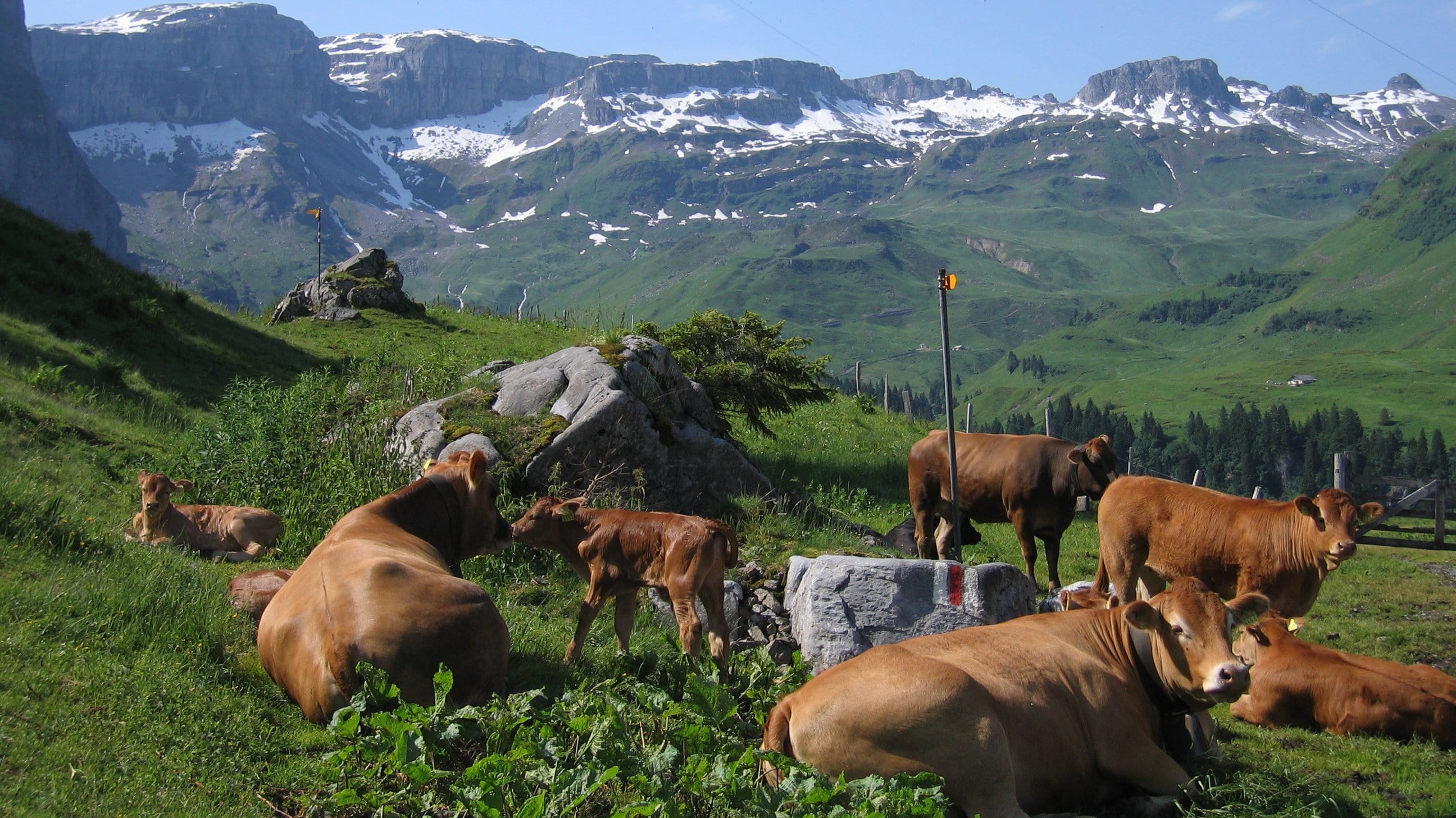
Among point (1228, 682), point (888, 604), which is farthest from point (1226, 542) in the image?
point (1228, 682)

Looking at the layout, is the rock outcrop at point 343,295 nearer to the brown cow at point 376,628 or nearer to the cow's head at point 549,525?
the cow's head at point 549,525

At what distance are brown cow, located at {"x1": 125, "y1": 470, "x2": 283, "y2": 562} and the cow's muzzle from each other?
9.80m

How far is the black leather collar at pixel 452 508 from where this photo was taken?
33.7 ft

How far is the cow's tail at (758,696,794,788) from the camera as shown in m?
6.91

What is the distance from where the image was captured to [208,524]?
12.8 metres

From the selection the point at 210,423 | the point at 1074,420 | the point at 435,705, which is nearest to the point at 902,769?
the point at 435,705

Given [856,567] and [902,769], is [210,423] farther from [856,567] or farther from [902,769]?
[902,769]

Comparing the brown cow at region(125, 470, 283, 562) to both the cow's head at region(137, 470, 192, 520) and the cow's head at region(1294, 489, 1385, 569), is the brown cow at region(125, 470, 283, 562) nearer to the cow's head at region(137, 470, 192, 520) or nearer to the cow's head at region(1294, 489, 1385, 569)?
the cow's head at region(137, 470, 192, 520)

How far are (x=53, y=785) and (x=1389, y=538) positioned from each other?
96.8 ft

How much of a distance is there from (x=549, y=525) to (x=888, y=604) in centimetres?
332

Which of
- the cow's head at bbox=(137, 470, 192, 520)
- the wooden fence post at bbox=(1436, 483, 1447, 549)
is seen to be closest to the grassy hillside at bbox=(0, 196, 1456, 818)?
the cow's head at bbox=(137, 470, 192, 520)

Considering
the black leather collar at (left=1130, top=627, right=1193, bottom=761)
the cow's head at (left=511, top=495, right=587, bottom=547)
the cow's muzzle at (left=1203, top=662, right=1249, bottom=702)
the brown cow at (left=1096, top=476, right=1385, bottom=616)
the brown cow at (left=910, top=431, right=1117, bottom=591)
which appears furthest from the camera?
the brown cow at (left=910, top=431, right=1117, bottom=591)

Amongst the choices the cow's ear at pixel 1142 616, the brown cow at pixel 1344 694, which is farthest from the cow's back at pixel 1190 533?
the cow's ear at pixel 1142 616

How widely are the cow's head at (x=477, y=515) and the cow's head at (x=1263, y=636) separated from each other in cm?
733
